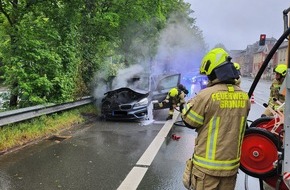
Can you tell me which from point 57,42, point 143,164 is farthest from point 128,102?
point 143,164

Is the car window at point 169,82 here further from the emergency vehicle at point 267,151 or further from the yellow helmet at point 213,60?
the yellow helmet at point 213,60

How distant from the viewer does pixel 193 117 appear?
104 inches

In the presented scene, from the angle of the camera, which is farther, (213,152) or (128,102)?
(128,102)

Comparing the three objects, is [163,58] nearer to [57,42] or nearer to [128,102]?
[128,102]

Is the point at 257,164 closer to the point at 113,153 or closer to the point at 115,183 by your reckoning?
the point at 115,183

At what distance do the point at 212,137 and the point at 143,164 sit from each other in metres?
3.36

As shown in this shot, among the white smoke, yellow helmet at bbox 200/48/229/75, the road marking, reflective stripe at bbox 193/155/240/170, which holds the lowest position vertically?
the road marking

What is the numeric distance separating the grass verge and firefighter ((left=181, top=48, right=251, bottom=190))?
498cm

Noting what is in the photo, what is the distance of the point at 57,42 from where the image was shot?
9.69m

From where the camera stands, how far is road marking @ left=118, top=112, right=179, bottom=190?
4.79 m

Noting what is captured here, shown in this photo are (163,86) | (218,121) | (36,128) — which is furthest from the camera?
(163,86)

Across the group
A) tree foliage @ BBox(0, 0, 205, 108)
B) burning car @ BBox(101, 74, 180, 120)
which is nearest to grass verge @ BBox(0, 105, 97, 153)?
tree foliage @ BBox(0, 0, 205, 108)

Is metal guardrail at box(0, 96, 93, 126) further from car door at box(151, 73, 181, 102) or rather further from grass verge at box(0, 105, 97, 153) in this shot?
car door at box(151, 73, 181, 102)

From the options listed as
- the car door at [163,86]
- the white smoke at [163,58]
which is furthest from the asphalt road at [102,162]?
the white smoke at [163,58]
